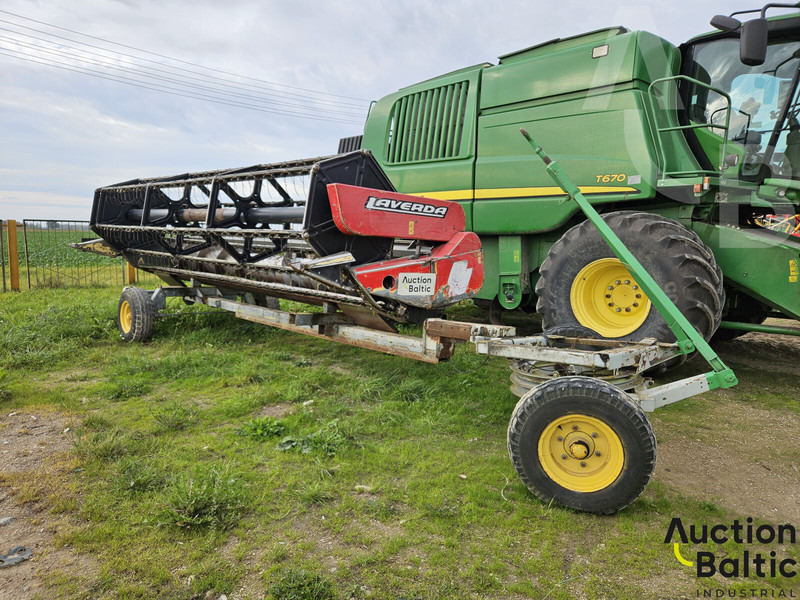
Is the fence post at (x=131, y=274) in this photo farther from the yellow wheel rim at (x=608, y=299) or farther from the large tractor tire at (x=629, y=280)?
the yellow wheel rim at (x=608, y=299)

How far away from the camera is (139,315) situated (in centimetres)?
626

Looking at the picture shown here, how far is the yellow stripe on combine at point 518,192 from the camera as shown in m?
5.08

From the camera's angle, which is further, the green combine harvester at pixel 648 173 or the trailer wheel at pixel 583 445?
the green combine harvester at pixel 648 173

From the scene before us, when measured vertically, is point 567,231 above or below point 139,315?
above

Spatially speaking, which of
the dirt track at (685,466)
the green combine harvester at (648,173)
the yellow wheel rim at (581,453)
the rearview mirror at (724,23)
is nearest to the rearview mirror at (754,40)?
the green combine harvester at (648,173)

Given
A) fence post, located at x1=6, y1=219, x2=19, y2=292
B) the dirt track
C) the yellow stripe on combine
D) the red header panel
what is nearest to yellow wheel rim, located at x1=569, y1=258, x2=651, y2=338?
the yellow stripe on combine

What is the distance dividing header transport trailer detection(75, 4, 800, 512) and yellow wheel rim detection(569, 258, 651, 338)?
2 cm

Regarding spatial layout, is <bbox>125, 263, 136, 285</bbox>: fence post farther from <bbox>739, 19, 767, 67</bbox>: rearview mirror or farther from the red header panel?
<bbox>739, 19, 767, 67</bbox>: rearview mirror

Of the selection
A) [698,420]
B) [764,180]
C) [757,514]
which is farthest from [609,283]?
[757,514]

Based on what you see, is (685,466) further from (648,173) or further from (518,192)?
(518,192)

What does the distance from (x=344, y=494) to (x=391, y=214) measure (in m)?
2.25

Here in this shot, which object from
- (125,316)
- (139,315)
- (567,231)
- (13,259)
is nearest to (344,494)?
(567,231)

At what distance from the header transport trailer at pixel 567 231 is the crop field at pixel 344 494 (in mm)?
429

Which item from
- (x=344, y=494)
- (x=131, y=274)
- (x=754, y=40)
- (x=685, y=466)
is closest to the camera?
(x=344, y=494)
